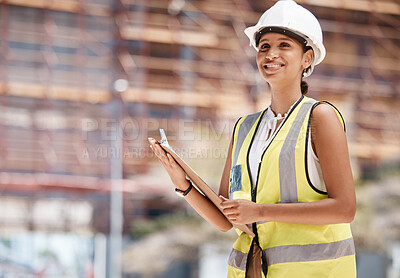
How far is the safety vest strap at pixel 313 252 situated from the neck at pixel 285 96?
34cm

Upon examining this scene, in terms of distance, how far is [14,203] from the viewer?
1359 cm

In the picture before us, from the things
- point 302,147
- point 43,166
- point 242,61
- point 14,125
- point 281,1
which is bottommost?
point 302,147

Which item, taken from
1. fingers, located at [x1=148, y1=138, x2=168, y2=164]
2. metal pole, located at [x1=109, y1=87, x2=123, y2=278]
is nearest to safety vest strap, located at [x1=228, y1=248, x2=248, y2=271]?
fingers, located at [x1=148, y1=138, x2=168, y2=164]

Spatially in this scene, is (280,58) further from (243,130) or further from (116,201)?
(116,201)

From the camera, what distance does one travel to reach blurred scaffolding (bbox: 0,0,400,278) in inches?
529

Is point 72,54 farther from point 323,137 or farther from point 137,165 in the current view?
point 323,137

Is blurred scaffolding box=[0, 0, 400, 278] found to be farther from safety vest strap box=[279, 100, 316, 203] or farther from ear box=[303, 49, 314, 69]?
safety vest strap box=[279, 100, 316, 203]

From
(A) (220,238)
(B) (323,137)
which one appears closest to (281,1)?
(B) (323,137)

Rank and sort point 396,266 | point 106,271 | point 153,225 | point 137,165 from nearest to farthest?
1. point 396,266
2. point 106,271
3. point 153,225
4. point 137,165

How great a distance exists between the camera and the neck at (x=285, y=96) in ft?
4.75

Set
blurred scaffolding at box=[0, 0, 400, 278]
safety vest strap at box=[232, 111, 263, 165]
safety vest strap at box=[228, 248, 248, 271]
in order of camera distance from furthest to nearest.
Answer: blurred scaffolding at box=[0, 0, 400, 278]
safety vest strap at box=[232, 111, 263, 165]
safety vest strap at box=[228, 248, 248, 271]

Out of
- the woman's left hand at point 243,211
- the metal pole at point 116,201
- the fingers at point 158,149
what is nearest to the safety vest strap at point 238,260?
the woman's left hand at point 243,211

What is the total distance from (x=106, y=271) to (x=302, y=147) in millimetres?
11528

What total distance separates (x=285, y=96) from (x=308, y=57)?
0.35ft
